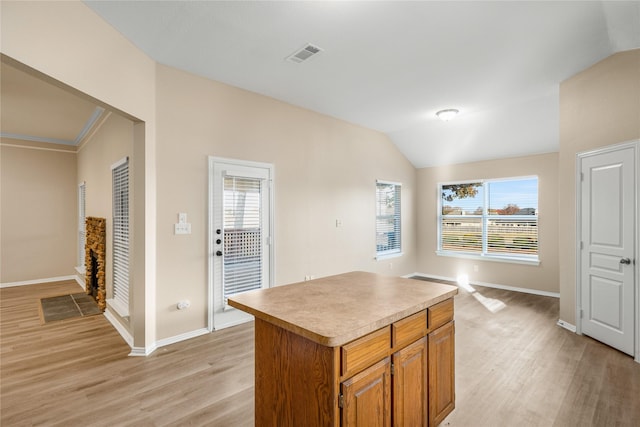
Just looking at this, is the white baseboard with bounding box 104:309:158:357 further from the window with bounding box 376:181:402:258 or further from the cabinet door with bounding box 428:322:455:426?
the window with bounding box 376:181:402:258

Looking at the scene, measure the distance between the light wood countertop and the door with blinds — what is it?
1851 millimetres

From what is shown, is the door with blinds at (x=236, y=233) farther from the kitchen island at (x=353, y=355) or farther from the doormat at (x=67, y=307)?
the doormat at (x=67, y=307)

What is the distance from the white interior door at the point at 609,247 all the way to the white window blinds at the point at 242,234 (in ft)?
12.9

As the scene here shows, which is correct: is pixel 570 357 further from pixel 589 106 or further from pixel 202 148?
pixel 202 148

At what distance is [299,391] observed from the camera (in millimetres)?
1454

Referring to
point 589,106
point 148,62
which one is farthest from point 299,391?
point 589,106

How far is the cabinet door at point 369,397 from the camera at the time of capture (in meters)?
1.33

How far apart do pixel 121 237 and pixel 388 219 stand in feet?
15.5

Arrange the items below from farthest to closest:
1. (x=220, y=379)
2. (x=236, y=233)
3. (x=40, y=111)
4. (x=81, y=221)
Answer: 1. (x=81, y=221)
2. (x=40, y=111)
3. (x=236, y=233)
4. (x=220, y=379)

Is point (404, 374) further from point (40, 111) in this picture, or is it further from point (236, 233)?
point (40, 111)

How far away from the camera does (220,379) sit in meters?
2.61

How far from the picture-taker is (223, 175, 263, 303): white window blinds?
377 cm

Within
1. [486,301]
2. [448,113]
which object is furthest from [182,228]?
[486,301]

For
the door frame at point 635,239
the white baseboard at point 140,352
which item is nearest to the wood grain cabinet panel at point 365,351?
the white baseboard at point 140,352
